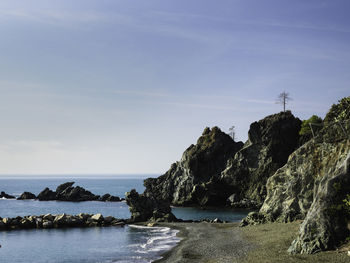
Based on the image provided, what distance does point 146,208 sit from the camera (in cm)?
7856

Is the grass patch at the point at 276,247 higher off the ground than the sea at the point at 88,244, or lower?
higher

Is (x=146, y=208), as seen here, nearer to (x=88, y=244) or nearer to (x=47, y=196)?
(x=88, y=244)

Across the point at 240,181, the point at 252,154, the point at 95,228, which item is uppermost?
the point at 252,154

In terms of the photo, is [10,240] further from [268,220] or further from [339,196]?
[339,196]

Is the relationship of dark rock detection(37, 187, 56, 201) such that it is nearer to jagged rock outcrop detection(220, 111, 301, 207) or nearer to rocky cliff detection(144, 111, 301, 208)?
rocky cliff detection(144, 111, 301, 208)

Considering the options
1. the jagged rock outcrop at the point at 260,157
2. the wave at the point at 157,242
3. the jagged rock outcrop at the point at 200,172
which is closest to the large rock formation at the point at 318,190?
the wave at the point at 157,242

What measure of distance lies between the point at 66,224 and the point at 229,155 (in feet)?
249

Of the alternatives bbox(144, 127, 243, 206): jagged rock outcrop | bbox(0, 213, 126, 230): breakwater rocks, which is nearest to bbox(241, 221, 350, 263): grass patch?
bbox(0, 213, 126, 230): breakwater rocks

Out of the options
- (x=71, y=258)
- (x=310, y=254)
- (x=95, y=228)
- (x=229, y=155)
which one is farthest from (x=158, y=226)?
(x=229, y=155)

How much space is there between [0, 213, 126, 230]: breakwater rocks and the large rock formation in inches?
1212

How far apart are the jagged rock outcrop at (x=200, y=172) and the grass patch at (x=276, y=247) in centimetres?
6526

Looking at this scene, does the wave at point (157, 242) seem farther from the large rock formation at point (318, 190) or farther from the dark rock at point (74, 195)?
the dark rock at point (74, 195)

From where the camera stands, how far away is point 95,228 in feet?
230

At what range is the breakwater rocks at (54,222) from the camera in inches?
2761
